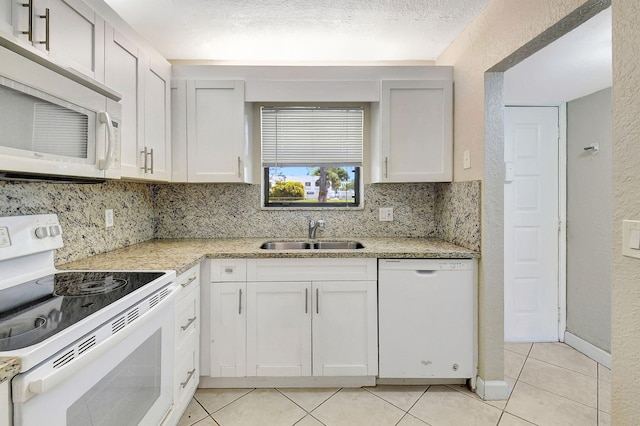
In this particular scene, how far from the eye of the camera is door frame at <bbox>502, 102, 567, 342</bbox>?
2576 millimetres

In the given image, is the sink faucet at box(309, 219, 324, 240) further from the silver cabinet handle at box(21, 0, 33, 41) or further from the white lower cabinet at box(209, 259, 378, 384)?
the silver cabinet handle at box(21, 0, 33, 41)

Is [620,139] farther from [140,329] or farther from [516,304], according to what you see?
[516,304]

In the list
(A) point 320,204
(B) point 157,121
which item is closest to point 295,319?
(A) point 320,204

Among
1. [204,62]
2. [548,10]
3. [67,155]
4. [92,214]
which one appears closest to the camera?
[67,155]

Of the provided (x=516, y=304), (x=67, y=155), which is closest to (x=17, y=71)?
(x=67, y=155)

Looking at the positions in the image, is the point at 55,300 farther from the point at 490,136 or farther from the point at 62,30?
the point at 490,136

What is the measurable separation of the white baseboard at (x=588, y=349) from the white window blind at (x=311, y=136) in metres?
2.32

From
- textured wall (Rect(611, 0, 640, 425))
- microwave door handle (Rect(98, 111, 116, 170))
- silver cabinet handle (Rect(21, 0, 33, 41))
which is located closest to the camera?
textured wall (Rect(611, 0, 640, 425))

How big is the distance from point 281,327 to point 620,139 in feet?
5.90

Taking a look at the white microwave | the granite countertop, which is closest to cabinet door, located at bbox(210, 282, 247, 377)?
the granite countertop

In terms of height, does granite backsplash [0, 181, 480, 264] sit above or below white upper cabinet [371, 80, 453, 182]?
Result: below

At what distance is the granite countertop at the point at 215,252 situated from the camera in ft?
5.10

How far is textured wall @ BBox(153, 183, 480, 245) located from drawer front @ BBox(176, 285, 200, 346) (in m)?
0.78

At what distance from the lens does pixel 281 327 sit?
→ 1.90m
